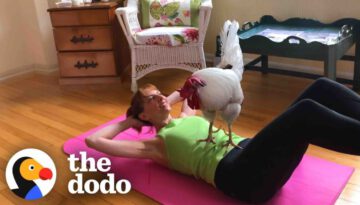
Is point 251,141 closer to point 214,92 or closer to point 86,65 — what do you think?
point 214,92

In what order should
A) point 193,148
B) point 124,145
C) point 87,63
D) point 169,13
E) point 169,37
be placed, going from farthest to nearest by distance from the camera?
point 87,63 < point 169,13 < point 169,37 < point 124,145 < point 193,148

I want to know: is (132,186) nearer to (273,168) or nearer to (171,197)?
(171,197)

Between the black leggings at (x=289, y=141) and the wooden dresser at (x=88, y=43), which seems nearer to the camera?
the black leggings at (x=289, y=141)

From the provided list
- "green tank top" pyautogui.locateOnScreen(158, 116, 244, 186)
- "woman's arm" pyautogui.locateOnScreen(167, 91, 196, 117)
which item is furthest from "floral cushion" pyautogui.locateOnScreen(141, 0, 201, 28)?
"green tank top" pyautogui.locateOnScreen(158, 116, 244, 186)

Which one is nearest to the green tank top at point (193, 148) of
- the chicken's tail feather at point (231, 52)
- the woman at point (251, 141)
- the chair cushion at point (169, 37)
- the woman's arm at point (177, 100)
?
the woman at point (251, 141)

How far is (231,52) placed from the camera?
59.8 inches

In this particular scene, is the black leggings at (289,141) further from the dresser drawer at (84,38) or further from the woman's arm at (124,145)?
the dresser drawer at (84,38)

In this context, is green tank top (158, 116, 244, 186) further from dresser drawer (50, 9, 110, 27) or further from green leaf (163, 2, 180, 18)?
dresser drawer (50, 9, 110, 27)

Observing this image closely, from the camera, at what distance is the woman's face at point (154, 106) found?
1.54m

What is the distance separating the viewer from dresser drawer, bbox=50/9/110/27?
118 inches

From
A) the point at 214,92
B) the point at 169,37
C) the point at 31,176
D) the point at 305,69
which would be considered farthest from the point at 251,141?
the point at 305,69

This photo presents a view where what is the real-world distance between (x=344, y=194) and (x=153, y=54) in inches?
66.0

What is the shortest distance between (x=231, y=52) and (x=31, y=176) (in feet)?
3.27

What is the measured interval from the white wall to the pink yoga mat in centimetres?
202
